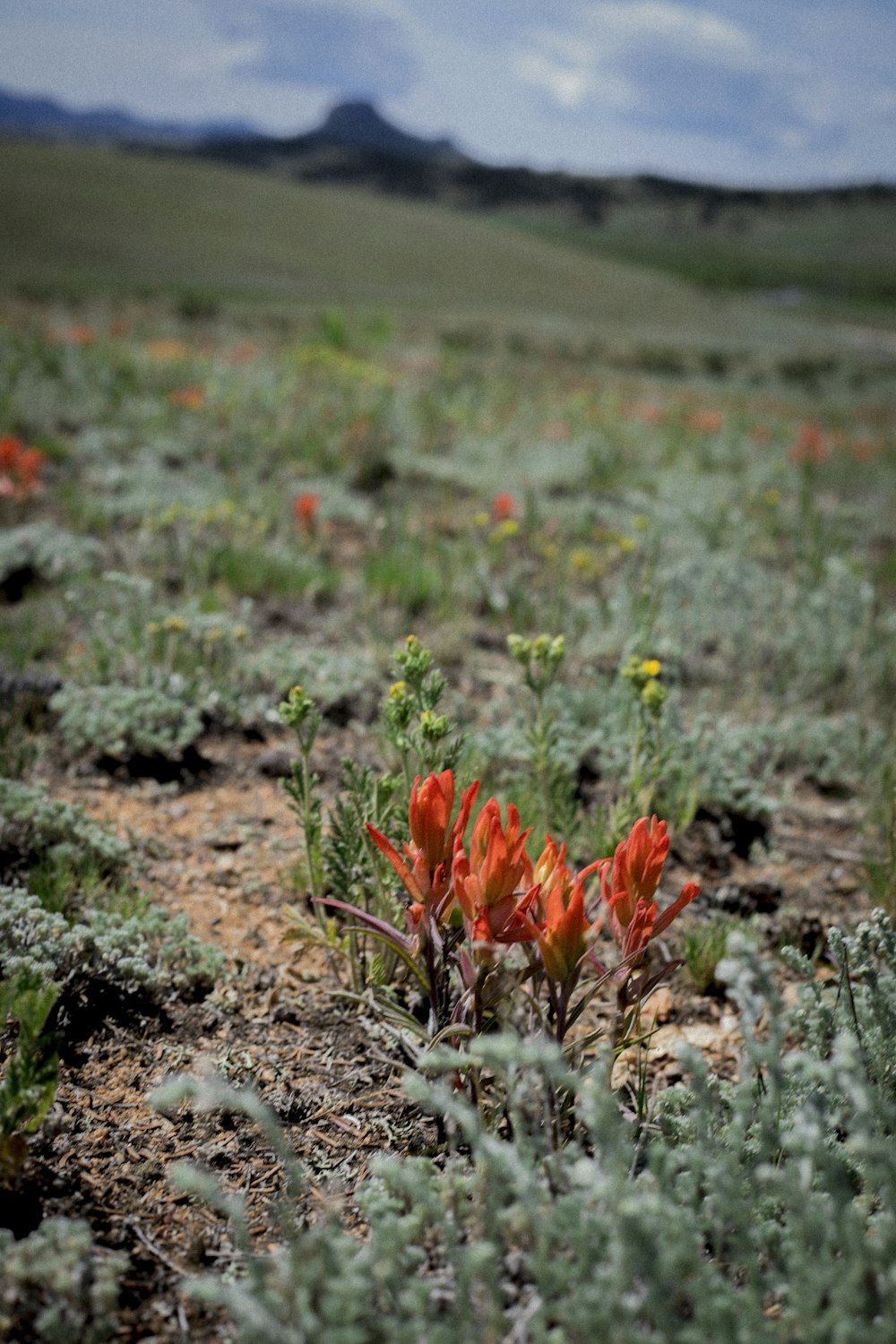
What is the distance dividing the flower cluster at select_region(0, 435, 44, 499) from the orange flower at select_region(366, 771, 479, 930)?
348cm

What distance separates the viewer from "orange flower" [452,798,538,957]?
142 cm

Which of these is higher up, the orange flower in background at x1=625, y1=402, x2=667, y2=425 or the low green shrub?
the orange flower in background at x1=625, y1=402, x2=667, y2=425

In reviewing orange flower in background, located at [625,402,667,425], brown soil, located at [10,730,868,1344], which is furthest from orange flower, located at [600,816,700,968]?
orange flower in background, located at [625,402,667,425]

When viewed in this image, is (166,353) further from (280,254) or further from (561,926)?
(280,254)

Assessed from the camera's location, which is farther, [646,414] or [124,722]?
[646,414]

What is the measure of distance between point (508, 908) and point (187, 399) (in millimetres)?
5383

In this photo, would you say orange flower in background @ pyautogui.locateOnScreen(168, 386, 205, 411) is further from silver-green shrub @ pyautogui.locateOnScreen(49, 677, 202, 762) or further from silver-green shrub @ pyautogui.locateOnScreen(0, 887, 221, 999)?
silver-green shrub @ pyautogui.locateOnScreen(0, 887, 221, 999)

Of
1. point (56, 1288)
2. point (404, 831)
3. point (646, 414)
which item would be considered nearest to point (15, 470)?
point (404, 831)

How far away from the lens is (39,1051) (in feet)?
4.55

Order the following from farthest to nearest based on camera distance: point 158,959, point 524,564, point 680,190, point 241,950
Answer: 1. point 680,190
2. point 524,564
3. point 241,950
4. point 158,959

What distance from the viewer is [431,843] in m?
1.54

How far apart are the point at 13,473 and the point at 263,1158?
383cm

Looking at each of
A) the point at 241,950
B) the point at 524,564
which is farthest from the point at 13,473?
the point at 241,950

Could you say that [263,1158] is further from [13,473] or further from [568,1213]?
[13,473]
